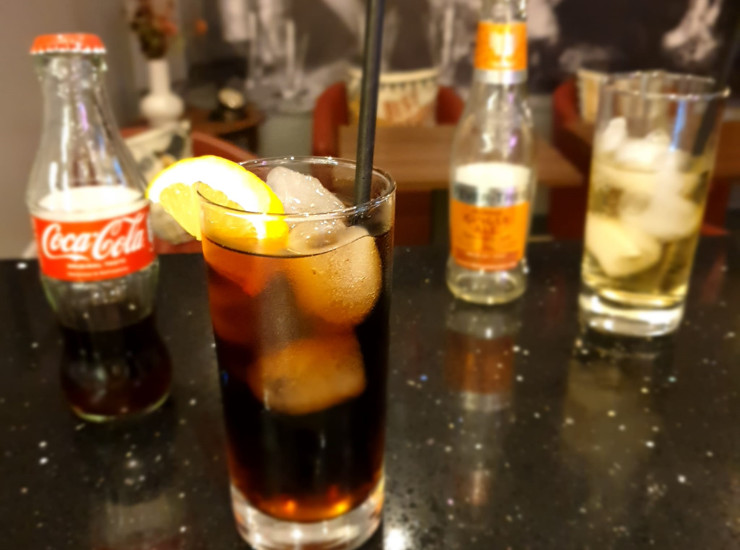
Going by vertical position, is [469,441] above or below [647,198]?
below

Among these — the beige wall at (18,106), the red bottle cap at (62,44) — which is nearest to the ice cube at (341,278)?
the red bottle cap at (62,44)

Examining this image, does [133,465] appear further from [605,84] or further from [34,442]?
[605,84]

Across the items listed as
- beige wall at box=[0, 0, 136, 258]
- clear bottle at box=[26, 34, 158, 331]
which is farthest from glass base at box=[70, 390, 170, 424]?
beige wall at box=[0, 0, 136, 258]

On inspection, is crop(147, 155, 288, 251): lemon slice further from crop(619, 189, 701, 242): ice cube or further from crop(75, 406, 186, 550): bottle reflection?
crop(619, 189, 701, 242): ice cube

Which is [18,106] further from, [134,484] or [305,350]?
[305,350]

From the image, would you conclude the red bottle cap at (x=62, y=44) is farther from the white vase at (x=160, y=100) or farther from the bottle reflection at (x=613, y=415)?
the white vase at (x=160, y=100)

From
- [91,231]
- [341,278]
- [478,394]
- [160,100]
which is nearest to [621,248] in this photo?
[478,394]

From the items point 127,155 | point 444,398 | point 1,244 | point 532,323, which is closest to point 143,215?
point 127,155

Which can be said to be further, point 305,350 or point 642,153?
point 642,153
